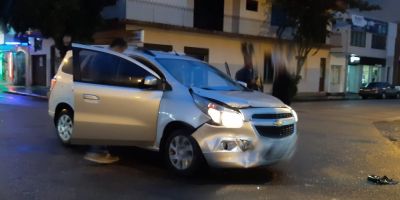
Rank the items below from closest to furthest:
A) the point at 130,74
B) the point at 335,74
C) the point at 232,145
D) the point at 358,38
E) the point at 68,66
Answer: the point at 232,145
the point at 130,74
the point at 68,66
the point at 335,74
the point at 358,38

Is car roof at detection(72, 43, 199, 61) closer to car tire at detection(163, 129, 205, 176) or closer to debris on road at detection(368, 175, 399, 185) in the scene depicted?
car tire at detection(163, 129, 205, 176)

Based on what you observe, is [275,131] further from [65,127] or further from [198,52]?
[198,52]

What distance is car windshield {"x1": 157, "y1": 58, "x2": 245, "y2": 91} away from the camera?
297 inches

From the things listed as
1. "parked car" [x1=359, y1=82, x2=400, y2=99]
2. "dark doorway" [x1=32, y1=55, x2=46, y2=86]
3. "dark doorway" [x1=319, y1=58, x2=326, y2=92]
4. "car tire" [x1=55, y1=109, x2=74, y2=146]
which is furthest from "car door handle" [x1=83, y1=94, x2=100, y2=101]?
"parked car" [x1=359, y1=82, x2=400, y2=99]

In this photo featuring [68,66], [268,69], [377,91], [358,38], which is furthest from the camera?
[358,38]

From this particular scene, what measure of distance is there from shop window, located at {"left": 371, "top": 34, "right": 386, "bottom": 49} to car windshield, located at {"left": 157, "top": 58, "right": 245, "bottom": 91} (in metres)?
39.7

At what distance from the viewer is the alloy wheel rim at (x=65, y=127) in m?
8.93

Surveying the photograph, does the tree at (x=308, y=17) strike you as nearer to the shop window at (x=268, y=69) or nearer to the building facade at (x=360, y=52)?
the shop window at (x=268, y=69)

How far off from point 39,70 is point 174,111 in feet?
95.8

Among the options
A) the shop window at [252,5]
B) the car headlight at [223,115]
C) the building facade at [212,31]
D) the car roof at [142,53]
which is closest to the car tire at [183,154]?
the car headlight at [223,115]

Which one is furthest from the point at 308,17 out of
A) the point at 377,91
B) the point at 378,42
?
the point at 378,42

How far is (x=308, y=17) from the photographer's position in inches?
1248

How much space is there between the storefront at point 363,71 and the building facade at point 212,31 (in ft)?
20.6

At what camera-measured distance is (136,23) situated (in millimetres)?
26141
